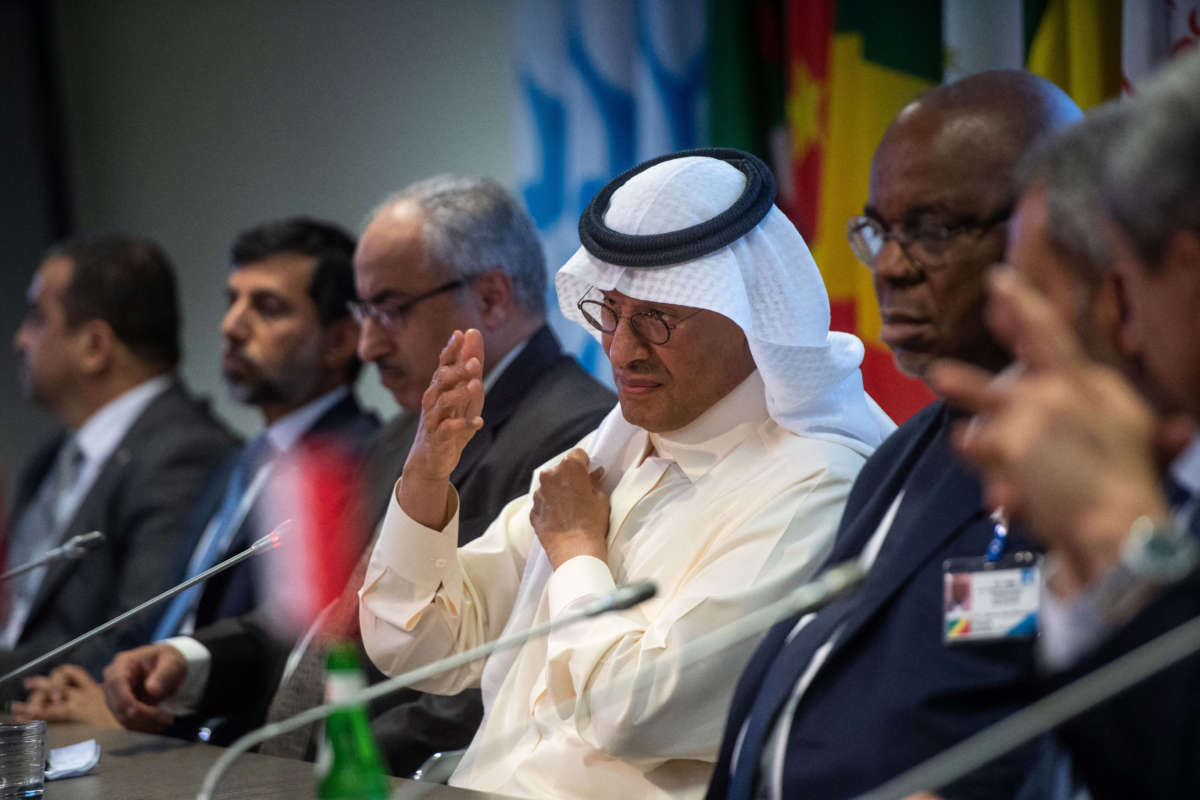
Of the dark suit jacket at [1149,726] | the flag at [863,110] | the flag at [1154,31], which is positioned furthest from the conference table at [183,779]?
the flag at [1154,31]

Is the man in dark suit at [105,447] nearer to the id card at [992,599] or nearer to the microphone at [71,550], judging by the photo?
the microphone at [71,550]

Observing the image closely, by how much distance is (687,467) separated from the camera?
2420 mm

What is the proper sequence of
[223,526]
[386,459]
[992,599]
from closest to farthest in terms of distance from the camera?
[992,599] → [386,459] → [223,526]

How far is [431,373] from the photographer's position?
336cm

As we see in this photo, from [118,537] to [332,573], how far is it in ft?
4.43

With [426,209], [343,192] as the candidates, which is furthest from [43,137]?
[426,209]

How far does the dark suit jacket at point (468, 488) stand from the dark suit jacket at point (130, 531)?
710 millimetres

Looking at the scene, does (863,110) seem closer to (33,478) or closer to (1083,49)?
(1083,49)

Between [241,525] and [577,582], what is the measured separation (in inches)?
78.4

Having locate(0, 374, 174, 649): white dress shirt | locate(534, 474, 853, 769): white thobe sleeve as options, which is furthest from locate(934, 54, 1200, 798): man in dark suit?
locate(0, 374, 174, 649): white dress shirt

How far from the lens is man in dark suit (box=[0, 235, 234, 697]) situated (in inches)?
161

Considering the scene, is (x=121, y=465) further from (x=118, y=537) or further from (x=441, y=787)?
(x=441, y=787)

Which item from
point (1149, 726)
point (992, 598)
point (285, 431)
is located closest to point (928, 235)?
point (992, 598)

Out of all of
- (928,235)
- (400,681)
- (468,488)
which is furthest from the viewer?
(468,488)
